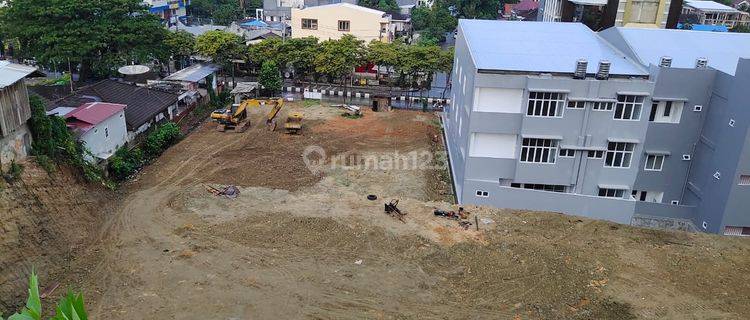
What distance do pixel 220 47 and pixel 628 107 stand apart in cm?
3424

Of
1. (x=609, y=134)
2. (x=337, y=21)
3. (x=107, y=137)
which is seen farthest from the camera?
(x=337, y=21)

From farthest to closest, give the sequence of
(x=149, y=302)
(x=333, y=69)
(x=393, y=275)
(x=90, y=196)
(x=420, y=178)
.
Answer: (x=333, y=69) → (x=420, y=178) → (x=90, y=196) → (x=393, y=275) → (x=149, y=302)

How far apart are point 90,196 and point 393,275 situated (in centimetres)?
1500

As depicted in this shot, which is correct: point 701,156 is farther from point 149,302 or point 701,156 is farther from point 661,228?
point 149,302

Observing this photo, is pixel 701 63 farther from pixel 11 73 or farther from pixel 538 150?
pixel 11 73

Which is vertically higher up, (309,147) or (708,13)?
(708,13)

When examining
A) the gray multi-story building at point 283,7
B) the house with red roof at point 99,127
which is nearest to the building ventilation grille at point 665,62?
the house with red roof at point 99,127

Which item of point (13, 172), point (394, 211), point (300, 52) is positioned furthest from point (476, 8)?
point (13, 172)

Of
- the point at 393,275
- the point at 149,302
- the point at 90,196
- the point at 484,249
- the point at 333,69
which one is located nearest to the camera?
the point at 149,302

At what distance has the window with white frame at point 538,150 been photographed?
2625 cm

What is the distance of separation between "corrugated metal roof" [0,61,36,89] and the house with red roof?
4.47 meters

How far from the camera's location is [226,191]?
27.2 meters

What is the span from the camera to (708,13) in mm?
78938

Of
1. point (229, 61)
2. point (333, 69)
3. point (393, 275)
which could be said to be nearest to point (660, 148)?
point (393, 275)
